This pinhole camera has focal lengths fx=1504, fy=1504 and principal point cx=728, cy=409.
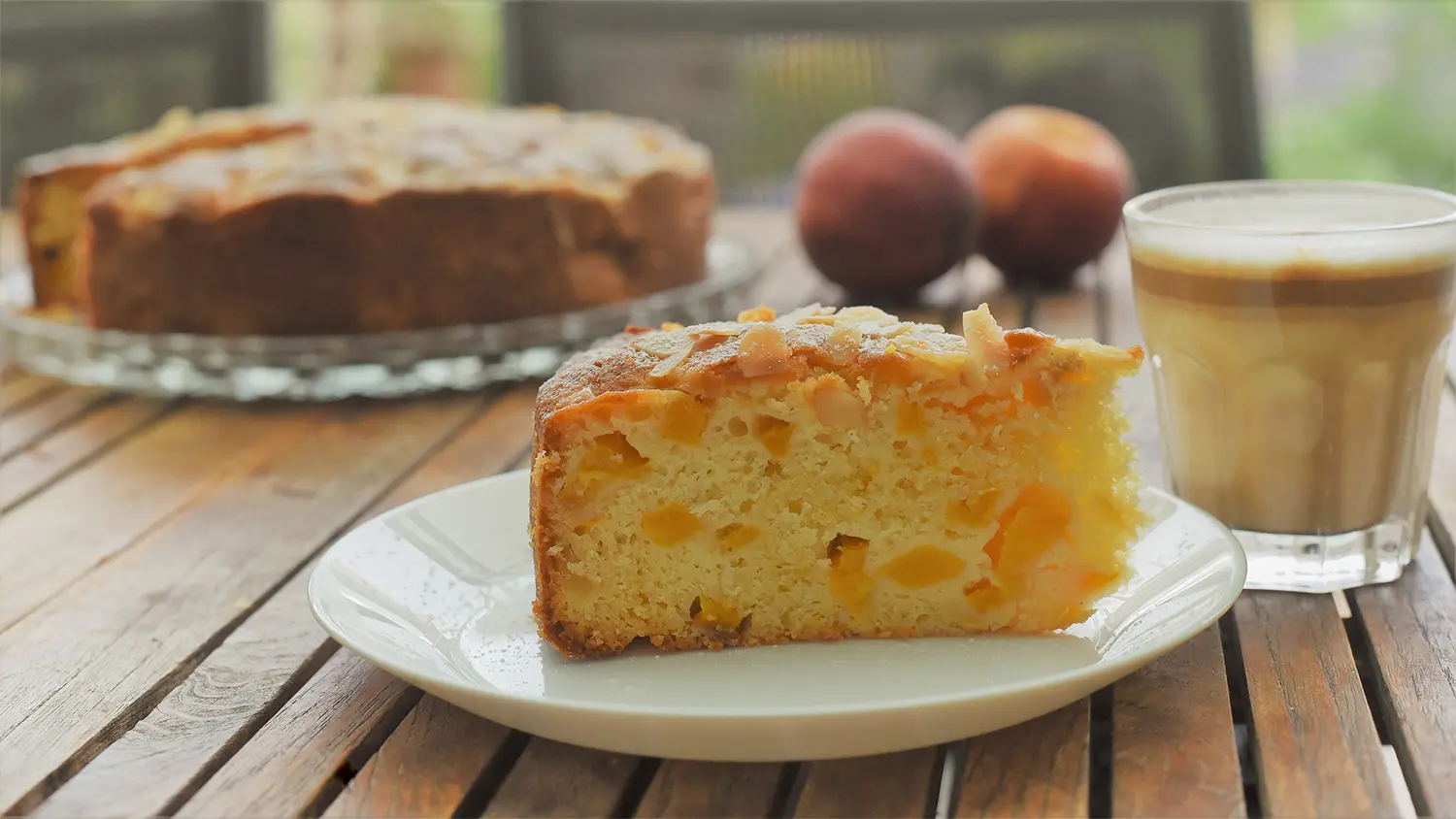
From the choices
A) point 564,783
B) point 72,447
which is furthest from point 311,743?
point 72,447

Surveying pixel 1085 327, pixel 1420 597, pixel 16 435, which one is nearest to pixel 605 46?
pixel 1085 327

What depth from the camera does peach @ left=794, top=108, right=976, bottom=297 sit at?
2.16 metres

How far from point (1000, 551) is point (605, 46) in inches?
96.3

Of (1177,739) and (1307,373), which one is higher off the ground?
(1307,373)

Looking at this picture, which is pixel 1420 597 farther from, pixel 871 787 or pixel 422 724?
pixel 422 724

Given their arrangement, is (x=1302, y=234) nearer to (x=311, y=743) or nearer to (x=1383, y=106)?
(x=311, y=743)

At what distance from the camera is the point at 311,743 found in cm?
100

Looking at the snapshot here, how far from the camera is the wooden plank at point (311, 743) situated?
924mm

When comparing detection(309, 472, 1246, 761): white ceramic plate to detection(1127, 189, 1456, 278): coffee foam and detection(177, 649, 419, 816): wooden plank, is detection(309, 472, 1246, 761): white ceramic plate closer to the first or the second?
detection(177, 649, 419, 816): wooden plank

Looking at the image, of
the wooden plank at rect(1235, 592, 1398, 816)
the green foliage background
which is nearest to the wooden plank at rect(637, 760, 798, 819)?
the wooden plank at rect(1235, 592, 1398, 816)

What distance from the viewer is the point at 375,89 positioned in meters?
6.26

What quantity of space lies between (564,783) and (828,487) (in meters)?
0.32

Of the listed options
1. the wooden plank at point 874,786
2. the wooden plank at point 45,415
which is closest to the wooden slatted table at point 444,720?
the wooden plank at point 874,786

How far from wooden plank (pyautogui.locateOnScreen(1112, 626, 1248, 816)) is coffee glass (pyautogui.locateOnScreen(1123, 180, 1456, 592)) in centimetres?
21
